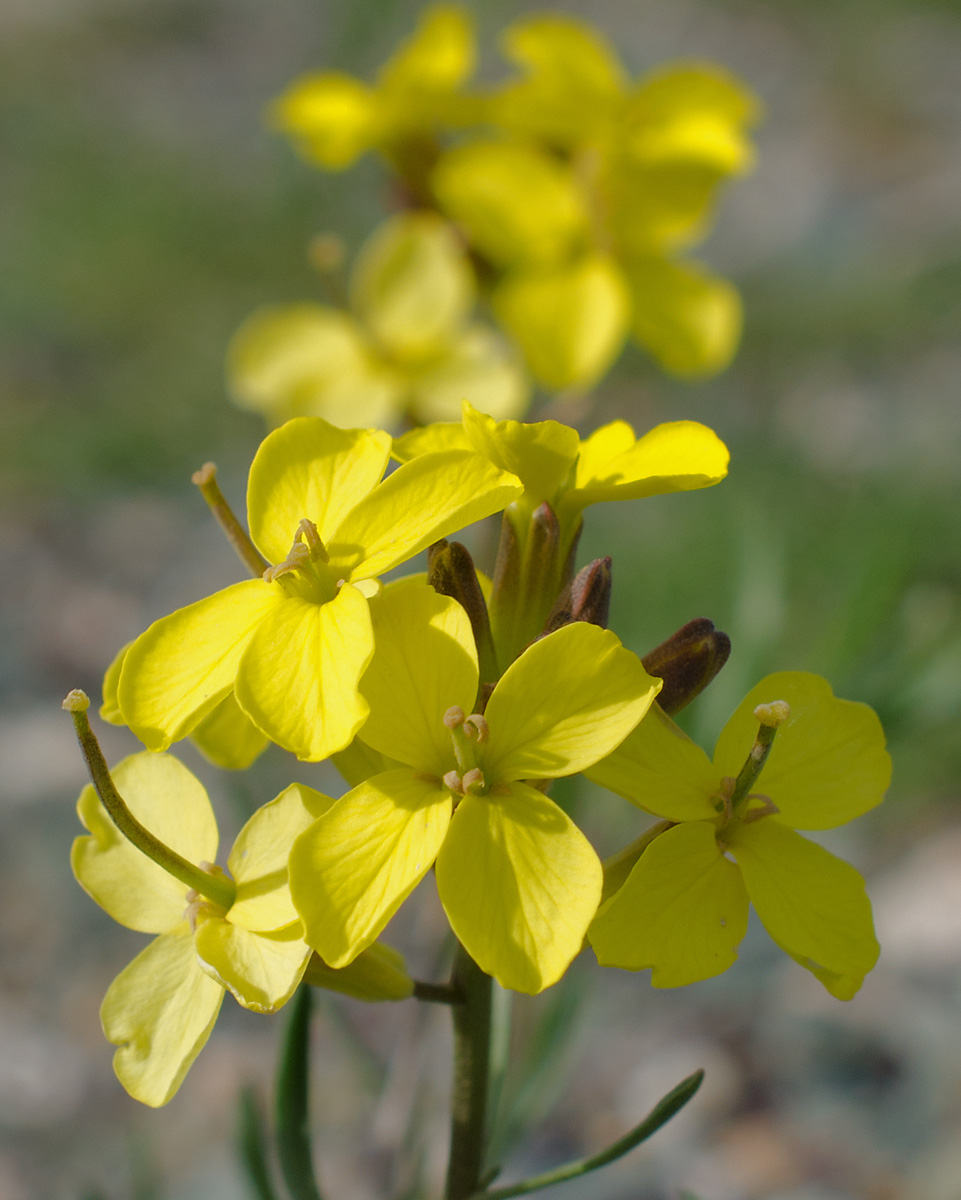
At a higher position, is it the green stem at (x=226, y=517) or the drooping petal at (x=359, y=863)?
the green stem at (x=226, y=517)

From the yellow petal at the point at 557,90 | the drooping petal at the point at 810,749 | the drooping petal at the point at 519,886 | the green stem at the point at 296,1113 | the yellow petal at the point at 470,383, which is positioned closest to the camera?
the drooping petal at the point at 519,886

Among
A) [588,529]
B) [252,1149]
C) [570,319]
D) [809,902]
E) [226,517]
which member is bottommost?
[588,529]

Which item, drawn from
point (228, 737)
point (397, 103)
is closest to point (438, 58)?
point (397, 103)

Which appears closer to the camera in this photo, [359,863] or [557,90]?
[359,863]

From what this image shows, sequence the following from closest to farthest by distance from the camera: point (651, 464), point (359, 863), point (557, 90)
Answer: point (359, 863) → point (651, 464) → point (557, 90)

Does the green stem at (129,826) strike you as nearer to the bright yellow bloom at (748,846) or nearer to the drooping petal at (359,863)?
the drooping petal at (359,863)

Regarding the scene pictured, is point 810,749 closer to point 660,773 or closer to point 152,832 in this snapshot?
point 660,773

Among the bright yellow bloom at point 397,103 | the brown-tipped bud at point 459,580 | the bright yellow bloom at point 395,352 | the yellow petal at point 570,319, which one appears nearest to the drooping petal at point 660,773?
the brown-tipped bud at point 459,580

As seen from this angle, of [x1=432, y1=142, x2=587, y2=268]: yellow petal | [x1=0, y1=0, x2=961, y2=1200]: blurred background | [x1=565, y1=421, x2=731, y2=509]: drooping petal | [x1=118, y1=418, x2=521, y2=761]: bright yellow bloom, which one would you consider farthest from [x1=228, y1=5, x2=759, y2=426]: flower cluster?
[x1=118, y1=418, x2=521, y2=761]: bright yellow bloom

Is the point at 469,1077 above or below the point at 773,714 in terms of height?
below
